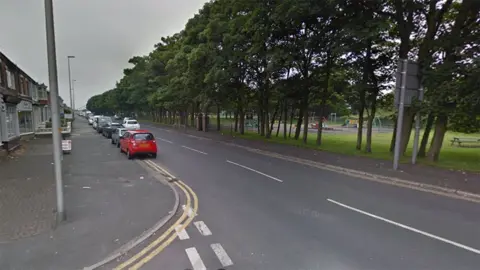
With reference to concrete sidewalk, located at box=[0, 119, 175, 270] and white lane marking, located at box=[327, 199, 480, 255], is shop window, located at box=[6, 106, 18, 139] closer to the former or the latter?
concrete sidewalk, located at box=[0, 119, 175, 270]

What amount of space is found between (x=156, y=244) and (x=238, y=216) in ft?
6.69

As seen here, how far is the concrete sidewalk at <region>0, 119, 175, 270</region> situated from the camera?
4.77m

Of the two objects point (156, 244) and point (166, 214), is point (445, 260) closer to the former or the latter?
point (156, 244)

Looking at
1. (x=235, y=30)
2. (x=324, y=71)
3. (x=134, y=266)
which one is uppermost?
(x=235, y=30)

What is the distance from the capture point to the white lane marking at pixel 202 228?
5.73 meters

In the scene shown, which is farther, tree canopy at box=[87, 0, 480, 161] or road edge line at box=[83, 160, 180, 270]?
tree canopy at box=[87, 0, 480, 161]

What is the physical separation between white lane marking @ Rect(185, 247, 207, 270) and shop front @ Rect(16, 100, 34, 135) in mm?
24492

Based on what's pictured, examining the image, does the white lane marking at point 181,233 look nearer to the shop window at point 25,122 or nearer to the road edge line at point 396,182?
the road edge line at point 396,182

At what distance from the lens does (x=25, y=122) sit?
85.0ft

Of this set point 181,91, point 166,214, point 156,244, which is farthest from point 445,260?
point 181,91

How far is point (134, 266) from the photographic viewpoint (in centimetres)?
457

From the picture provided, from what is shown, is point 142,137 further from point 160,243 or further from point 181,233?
point 160,243

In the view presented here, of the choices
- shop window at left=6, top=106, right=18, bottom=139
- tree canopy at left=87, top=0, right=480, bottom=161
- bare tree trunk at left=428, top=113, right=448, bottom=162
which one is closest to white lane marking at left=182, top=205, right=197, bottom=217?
tree canopy at left=87, top=0, right=480, bottom=161

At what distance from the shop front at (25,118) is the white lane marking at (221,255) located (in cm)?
2470
